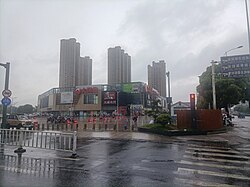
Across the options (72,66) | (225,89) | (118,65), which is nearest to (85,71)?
(72,66)

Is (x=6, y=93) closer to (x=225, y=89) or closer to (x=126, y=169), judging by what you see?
(x=126, y=169)

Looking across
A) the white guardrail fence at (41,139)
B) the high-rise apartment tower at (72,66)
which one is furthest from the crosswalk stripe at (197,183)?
the high-rise apartment tower at (72,66)

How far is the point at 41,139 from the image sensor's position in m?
10.7

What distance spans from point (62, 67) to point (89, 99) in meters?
16.4

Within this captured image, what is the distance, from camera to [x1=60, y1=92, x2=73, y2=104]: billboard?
82.6 meters

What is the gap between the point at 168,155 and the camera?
9.85 m

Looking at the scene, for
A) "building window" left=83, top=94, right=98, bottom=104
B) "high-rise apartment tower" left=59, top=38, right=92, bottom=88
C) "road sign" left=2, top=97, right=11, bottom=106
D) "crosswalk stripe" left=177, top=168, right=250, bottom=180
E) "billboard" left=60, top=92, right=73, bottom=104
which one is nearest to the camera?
"crosswalk stripe" left=177, top=168, right=250, bottom=180

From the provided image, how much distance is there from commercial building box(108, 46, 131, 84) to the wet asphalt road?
8628cm

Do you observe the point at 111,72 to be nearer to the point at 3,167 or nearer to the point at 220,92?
the point at 220,92

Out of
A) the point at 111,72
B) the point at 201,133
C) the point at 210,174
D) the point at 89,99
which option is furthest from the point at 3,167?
the point at 111,72

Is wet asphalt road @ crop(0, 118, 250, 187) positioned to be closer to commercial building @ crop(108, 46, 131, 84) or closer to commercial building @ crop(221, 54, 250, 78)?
commercial building @ crop(221, 54, 250, 78)

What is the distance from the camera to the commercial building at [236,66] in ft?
65.5

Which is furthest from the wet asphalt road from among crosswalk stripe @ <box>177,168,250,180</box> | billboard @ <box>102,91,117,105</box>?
billboard @ <box>102,91,117,105</box>

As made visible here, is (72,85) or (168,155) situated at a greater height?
(72,85)
